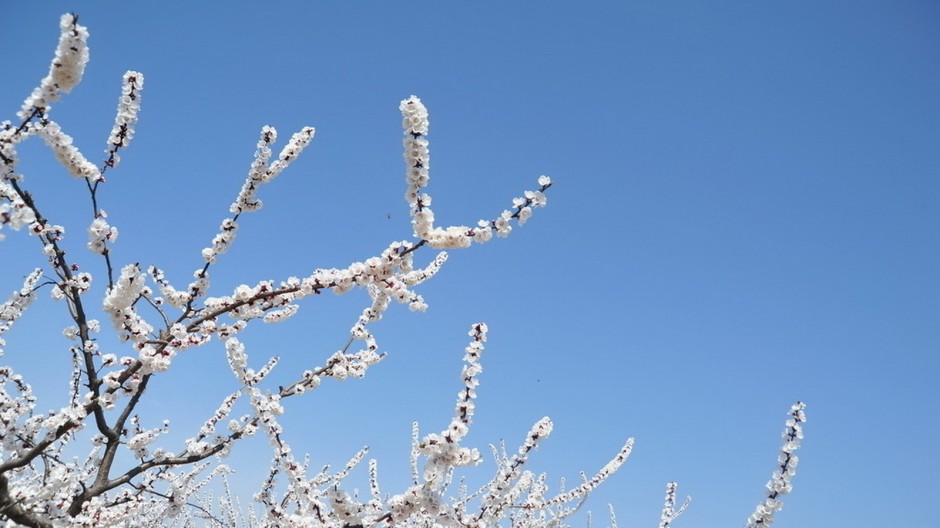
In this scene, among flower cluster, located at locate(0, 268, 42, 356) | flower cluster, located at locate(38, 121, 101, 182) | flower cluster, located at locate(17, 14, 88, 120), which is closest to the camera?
flower cluster, located at locate(17, 14, 88, 120)

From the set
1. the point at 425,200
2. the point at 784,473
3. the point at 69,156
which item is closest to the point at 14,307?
the point at 69,156

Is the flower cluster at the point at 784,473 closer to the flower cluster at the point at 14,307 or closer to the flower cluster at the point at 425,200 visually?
the flower cluster at the point at 425,200

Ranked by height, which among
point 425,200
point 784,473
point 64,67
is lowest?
point 784,473

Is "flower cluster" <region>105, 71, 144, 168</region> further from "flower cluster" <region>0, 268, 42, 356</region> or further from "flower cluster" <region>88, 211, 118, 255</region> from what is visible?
"flower cluster" <region>0, 268, 42, 356</region>

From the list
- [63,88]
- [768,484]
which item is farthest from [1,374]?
[768,484]

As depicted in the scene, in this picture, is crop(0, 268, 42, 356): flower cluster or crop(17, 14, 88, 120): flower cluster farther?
crop(0, 268, 42, 356): flower cluster

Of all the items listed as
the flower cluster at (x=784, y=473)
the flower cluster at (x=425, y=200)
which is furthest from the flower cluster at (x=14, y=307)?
the flower cluster at (x=784, y=473)

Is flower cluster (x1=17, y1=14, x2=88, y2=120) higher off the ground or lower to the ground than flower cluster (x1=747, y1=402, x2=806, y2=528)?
higher

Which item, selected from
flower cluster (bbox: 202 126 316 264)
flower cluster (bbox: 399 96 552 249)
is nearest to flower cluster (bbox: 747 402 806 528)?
flower cluster (bbox: 399 96 552 249)

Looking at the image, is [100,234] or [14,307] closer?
[100,234]

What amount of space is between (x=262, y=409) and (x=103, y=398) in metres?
1.32

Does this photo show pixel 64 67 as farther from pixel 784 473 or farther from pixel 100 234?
pixel 784 473

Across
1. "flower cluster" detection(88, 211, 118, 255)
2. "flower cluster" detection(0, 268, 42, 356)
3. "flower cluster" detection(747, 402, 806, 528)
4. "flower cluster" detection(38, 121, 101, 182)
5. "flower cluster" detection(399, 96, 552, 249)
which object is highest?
"flower cluster" detection(0, 268, 42, 356)

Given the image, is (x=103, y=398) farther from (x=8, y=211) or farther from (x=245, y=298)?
(x=8, y=211)
